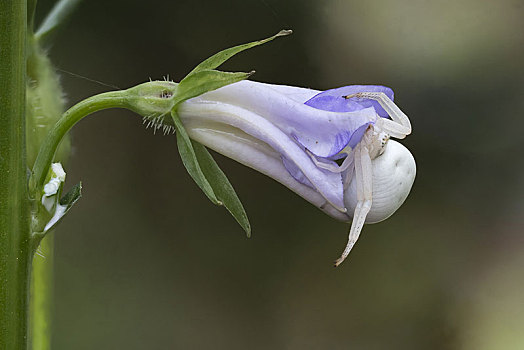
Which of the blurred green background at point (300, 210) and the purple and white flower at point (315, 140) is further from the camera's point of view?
the blurred green background at point (300, 210)

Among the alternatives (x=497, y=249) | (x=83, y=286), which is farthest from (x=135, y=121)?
(x=497, y=249)

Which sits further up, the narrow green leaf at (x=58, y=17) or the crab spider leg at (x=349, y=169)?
the narrow green leaf at (x=58, y=17)

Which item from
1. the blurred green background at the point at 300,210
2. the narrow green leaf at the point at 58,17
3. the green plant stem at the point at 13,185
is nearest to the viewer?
the green plant stem at the point at 13,185

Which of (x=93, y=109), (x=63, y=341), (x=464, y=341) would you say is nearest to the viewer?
(x=93, y=109)

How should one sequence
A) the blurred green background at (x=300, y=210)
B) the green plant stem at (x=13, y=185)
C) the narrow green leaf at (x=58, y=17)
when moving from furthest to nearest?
the blurred green background at (x=300, y=210) → the narrow green leaf at (x=58, y=17) → the green plant stem at (x=13, y=185)

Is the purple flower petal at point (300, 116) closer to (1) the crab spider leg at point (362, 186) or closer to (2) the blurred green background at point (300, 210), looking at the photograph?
(1) the crab spider leg at point (362, 186)

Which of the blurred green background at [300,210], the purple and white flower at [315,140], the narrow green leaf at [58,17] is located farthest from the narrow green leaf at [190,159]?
the blurred green background at [300,210]

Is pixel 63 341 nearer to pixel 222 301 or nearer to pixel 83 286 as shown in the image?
pixel 83 286

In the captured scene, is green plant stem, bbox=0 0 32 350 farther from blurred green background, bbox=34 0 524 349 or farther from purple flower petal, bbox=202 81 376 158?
blurred green background, bbox=34 0 524 349
